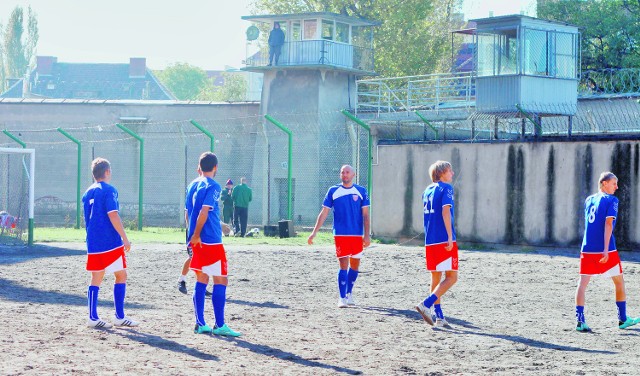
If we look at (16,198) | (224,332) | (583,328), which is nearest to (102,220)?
(224,332)

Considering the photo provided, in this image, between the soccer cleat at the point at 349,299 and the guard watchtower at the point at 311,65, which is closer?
the soccer cleat at the point at 349,299

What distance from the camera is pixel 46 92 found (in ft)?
264

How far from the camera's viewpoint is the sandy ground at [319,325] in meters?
8.05

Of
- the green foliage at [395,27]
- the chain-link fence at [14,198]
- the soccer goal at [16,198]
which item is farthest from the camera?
the green foliage at [395,27]

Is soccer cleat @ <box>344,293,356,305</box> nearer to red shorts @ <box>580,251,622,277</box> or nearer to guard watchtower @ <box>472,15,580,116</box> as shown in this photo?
red shorts @ <box>580,251,622,277</box>

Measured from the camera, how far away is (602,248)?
10.3m

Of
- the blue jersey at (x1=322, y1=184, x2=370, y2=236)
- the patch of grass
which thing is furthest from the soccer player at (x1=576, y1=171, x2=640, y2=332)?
the patch of grass

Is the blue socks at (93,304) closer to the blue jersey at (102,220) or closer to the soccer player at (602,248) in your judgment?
the blue jersey at (102,220)

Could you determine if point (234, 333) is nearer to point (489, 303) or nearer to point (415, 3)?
point (489, 303)

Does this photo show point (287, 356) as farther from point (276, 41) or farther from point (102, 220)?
point (276, 41)

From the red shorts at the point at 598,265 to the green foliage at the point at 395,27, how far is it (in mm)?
35349

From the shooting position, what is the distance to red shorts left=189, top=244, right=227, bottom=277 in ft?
30.5

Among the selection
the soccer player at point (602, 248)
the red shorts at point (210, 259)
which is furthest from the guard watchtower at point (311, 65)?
the red shorts at point (210, 259)

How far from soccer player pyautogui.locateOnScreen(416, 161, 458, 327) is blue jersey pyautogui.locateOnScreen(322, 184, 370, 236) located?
179cm
